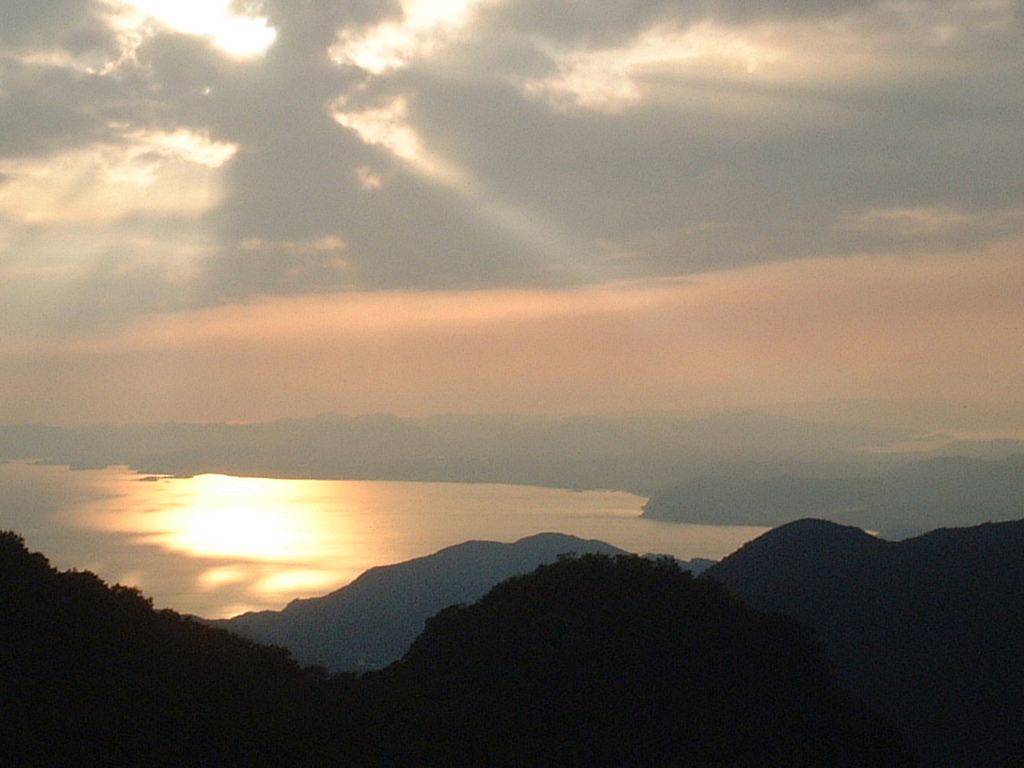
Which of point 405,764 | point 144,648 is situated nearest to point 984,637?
point 405,764

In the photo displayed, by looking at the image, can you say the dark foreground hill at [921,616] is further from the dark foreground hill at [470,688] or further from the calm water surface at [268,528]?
the calm water surface at [268,528]

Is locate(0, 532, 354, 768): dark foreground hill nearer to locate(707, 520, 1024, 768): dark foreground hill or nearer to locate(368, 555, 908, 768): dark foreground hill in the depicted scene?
locate(368, 555, 908, 768): dark foreground hill

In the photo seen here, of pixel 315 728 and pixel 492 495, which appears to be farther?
pixel 492 495

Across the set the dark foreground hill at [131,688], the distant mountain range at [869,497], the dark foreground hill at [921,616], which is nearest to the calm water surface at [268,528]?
the distant mountain range at [869,497]

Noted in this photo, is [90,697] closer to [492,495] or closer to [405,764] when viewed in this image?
[405,764]

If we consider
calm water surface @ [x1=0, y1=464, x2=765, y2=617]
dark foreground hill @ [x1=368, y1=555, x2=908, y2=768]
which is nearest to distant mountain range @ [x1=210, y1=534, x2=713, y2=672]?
calm water surface @ [x1=0, y1=464, x2=765, y2=617]
